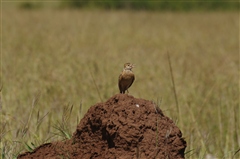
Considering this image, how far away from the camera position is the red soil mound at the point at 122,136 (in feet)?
8.72

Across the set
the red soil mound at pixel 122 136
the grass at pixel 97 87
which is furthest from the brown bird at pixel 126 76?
the grass at pixel 97 87

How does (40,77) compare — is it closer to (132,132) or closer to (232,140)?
(232,140)

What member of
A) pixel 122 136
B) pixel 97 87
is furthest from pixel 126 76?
pixel 97 87

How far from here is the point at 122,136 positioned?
104 inches

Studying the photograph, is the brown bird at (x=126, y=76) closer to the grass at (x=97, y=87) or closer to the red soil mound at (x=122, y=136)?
the red soil mound at (x=122, y=136)

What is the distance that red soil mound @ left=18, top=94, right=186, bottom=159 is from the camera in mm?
2658

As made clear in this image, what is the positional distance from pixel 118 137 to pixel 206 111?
2952 mm

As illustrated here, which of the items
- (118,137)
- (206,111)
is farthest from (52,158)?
(206,111)

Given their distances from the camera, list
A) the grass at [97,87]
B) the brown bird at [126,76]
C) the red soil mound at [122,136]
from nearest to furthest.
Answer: the red soil mound at [122,136] → the brown bird at [126,76] → the grass at [97,87]

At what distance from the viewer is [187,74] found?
264 inches

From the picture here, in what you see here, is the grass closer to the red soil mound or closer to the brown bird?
the red soil mound

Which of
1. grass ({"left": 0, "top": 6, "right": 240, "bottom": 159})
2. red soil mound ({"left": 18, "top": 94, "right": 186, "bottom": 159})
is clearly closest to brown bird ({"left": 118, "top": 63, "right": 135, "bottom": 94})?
red soil mound ({"left": 18, "top": 94, "right": 186, "bottom": 159})

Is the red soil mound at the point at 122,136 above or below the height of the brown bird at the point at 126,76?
below

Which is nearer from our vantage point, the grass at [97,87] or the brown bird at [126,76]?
the brown bird at [126,76]
